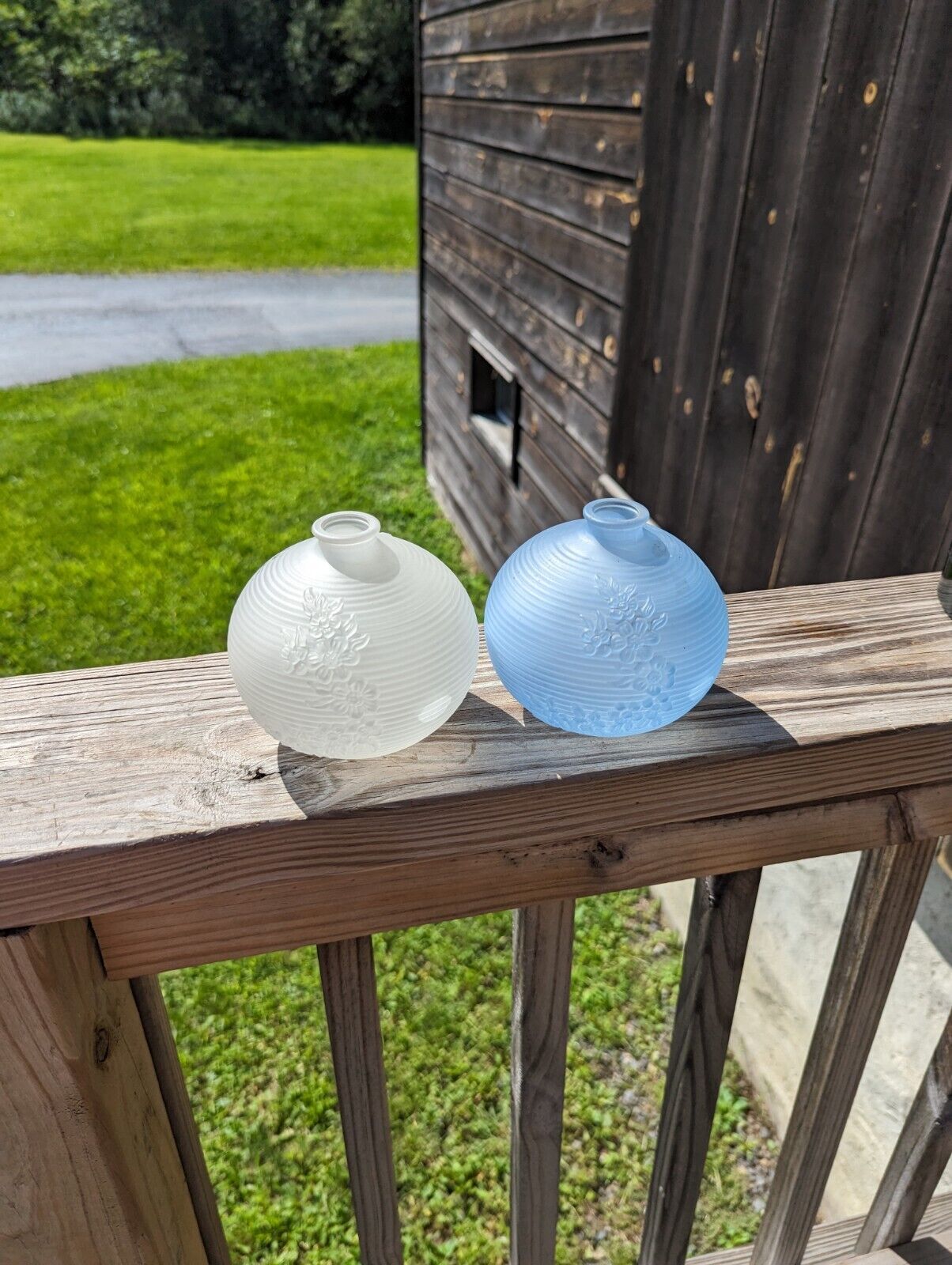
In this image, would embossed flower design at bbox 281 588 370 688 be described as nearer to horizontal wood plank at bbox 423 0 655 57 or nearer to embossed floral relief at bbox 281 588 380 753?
embossed floral relief at bbox 281 588 380 753

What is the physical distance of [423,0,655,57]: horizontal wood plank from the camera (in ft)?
7.90

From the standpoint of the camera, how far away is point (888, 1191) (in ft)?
3.15

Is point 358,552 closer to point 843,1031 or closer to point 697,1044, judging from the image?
point 697,1044

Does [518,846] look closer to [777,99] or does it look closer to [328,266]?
[777,99]

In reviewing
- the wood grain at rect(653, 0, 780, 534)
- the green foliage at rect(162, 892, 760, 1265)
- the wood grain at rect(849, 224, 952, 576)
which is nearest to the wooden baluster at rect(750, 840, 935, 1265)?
the wood grain at rect(849, 224, 952, 576)

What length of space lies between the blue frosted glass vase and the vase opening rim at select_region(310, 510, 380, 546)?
0.38 feet

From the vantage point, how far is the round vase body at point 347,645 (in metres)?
0.56

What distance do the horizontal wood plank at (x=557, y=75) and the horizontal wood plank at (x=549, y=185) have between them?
0.21 m

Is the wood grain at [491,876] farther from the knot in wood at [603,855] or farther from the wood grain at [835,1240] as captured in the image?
the wood grain at [835,1240]

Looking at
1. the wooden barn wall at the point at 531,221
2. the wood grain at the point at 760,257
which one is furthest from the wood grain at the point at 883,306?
the wooden barn wall at the point at 531,221

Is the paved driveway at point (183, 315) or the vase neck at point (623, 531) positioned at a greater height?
the vase neck at point (623, 531)

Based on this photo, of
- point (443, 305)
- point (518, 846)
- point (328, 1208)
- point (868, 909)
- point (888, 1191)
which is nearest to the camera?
point (518, 846)

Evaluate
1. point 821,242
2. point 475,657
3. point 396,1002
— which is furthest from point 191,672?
point 396,1002

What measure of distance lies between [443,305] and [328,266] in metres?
8.69
